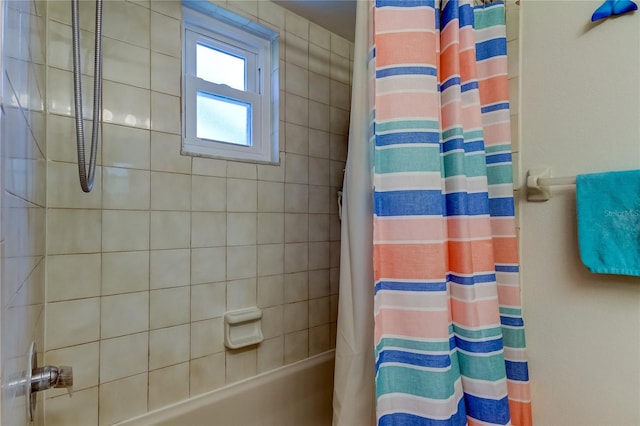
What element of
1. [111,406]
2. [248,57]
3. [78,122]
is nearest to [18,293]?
[78,122]

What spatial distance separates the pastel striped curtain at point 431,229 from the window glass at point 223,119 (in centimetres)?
88

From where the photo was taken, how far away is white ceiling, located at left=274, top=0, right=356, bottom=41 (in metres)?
1.64

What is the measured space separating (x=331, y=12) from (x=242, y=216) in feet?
3.66

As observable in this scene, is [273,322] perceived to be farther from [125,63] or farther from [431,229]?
[125,63]

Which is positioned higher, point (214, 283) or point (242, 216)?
point (242, 216)

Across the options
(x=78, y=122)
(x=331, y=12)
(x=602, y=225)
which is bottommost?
(x=602, y=225)

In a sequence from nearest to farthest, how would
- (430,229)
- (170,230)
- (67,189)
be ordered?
(430,229), (67,189), (170,230)

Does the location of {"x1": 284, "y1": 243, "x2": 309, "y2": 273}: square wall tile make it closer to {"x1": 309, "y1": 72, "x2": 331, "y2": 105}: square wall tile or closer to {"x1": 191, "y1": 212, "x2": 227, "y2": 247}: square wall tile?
{"x1": 191, "y1": 212, "x2": 227, "y2": 247}: square wall tile

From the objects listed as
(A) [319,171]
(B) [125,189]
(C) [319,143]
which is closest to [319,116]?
(C) [319,143]

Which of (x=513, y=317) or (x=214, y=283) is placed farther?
(x=214, y=283)

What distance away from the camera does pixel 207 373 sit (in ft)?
4.65

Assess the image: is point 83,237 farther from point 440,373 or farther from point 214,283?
point 440,373

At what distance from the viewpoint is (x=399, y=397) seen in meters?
0.84

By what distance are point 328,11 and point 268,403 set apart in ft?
6.25
